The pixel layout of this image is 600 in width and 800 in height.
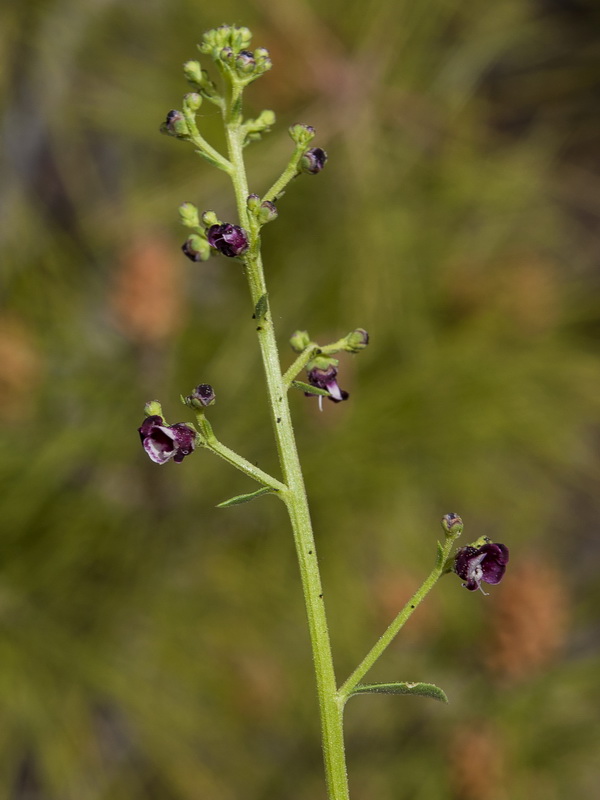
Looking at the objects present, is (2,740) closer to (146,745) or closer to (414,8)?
(146,745)

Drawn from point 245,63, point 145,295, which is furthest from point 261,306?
point 145,295

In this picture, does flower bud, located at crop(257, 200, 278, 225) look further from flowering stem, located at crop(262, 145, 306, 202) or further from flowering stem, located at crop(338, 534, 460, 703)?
flowering stem, located at crop(338, 534, 460, 703)

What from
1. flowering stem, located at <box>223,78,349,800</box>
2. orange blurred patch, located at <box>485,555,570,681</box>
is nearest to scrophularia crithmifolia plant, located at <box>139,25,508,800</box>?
flowering stem, located at <box>223,78,349,800</box>

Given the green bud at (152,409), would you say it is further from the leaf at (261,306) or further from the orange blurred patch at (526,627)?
the orange blurred patch at (526,627)

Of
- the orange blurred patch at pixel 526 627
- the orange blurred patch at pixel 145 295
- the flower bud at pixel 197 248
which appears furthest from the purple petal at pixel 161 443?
the orange blurred patch at pixel 526 627

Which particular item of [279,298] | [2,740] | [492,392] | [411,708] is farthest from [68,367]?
[411,708]

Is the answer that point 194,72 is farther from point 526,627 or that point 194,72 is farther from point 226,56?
point 526,627
